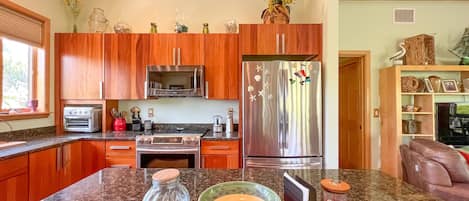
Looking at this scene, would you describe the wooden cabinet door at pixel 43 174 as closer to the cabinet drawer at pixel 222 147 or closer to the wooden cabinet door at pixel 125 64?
the wooden cabinet door at pixel 125 64

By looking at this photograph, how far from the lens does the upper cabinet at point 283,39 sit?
3.03 m

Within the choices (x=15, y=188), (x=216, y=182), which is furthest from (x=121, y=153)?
(x=216, y=182)

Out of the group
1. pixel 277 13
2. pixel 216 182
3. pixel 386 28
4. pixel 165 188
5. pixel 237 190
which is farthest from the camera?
pixel 386 28

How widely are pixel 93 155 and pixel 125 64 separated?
111 cm

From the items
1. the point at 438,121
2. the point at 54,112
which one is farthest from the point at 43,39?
the point at 438,121

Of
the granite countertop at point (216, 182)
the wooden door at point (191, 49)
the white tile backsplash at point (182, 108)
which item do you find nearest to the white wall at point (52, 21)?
the white tile backsplash at point (182, 108)

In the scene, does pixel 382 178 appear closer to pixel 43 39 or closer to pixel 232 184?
pixel 232 184

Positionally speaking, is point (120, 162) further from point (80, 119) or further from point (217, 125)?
point (217, 125)

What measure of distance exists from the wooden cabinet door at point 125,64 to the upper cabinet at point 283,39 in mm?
1247

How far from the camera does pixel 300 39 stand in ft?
9.96

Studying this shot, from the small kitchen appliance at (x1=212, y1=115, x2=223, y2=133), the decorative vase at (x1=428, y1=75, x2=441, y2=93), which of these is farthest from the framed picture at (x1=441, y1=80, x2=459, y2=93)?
the small kitchen appliance at (x1=212, y1=115, x2=223, y2=133)

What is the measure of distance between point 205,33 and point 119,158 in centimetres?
175

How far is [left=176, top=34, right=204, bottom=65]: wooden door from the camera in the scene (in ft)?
10.6

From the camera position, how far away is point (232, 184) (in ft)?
3.00
